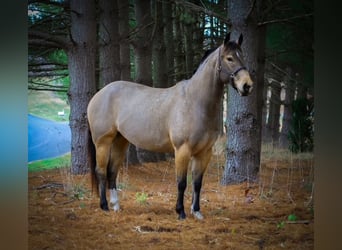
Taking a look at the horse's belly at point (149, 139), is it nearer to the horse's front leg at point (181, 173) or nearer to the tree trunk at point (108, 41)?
the horse's front leg at point (181, 173)

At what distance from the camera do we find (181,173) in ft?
8.58

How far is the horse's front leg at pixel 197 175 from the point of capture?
2.62m

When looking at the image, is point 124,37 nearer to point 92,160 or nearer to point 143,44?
point 143,44

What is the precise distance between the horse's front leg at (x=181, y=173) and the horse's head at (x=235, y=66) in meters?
0.45

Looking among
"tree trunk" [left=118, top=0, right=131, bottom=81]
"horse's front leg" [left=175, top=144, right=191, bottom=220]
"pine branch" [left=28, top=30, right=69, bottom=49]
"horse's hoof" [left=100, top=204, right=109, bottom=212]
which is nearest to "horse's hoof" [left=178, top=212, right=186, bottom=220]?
"horse's front leg" [left=175, top=144, right=191, bottom=220]

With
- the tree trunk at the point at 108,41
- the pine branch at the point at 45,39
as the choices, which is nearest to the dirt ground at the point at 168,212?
the tree trunk at the point at 108,41

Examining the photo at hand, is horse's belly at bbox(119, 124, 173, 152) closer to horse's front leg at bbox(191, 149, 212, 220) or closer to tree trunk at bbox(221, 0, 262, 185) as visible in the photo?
horse's front leg at bbox(191, 149, 212, 220)

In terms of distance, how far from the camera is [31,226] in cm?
256

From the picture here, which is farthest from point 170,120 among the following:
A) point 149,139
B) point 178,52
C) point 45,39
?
point 45,39

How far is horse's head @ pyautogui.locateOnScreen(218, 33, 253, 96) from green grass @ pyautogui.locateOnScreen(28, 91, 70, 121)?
932 mm

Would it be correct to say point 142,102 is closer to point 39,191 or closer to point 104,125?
point 104,125

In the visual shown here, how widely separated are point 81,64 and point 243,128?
0.99 metres

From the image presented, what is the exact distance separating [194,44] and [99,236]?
1186 millimetres

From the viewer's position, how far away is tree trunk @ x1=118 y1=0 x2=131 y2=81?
2666 mm
